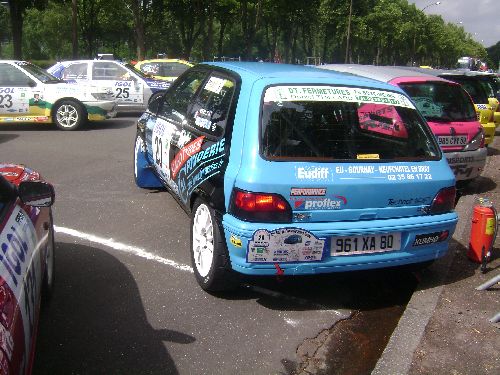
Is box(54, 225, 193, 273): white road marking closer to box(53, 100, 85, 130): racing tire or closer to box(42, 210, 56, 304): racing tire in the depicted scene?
box(42, 210, 56, 304): racing tire

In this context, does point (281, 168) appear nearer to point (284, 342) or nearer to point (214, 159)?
point (214, 159)

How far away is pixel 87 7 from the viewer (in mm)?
41781

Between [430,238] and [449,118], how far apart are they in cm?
372

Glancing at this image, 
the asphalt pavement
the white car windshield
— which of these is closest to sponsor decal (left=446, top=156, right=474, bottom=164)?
the asphalt pavement

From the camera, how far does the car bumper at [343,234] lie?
3416 millimetres

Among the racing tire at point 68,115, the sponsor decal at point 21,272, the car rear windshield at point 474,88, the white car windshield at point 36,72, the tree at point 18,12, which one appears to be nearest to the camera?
the sponsor decal at point 21,272

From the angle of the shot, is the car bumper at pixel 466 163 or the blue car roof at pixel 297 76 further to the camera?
the car bumper at pixel 466 163

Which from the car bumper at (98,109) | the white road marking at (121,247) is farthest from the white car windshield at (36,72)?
the white road marking at (121,247)

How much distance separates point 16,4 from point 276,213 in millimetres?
27503

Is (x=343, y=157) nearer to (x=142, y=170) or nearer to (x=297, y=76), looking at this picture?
(x=297, y=76)

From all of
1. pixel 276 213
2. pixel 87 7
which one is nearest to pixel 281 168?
pixel 276 213

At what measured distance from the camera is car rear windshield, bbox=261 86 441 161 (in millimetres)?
3584

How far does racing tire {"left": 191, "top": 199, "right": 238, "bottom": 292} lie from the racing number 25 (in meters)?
10.5

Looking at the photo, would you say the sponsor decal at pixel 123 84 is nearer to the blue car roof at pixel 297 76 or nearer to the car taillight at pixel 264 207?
the blue car roof at pixel 297 76
